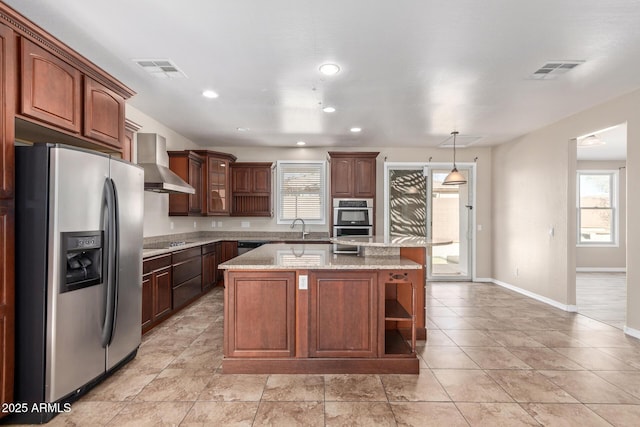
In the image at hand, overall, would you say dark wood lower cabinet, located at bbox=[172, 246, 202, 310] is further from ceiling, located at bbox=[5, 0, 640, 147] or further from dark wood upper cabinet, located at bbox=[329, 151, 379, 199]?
dark wood upper cabinet, located at bbox=[329, 151, 379, 199]

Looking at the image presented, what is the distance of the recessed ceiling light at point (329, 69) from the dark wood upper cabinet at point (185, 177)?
317 cm

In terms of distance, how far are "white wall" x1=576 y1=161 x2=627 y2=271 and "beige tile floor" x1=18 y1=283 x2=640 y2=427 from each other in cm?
501

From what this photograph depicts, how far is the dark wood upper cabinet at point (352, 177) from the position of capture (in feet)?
19.9

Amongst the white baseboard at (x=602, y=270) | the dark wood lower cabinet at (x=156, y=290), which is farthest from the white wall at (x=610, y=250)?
the dark wood lower cabinet at (x=156, y=290)

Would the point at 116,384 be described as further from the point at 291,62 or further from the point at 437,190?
the point at 437,190

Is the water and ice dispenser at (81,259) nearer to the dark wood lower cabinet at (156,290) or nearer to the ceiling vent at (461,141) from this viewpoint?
the dark wood lower cabinet at (156,290)

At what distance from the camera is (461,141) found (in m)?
5.96

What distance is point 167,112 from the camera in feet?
14.3

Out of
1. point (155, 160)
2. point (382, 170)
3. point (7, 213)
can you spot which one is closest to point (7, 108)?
point (7, 213)

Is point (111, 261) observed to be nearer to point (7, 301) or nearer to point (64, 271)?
point (64, 271)

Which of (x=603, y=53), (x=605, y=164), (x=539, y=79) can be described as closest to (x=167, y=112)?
(x=539, y=79)

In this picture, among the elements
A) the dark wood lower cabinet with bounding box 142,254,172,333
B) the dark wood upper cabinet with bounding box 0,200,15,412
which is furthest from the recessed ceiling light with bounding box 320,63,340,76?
the dark wood lower cabinet with bounding box 142,254,172,333

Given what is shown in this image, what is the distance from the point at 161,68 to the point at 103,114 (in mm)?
699

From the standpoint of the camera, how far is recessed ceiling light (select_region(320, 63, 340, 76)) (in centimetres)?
296
